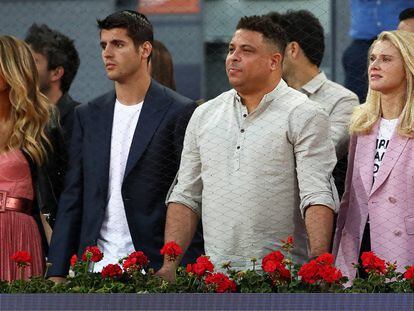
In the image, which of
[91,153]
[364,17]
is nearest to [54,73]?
[91,153]

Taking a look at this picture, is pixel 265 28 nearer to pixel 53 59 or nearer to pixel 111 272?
pixel 111 272

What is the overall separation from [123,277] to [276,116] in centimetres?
114

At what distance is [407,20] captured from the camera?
754 centimetres

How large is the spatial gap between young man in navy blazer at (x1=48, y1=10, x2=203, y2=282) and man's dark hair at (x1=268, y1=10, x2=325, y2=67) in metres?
0.93

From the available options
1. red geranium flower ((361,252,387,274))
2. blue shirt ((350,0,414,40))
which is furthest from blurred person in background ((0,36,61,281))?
blue shirt ((350,0,414,40))

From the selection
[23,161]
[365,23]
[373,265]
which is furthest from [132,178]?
[365,23]

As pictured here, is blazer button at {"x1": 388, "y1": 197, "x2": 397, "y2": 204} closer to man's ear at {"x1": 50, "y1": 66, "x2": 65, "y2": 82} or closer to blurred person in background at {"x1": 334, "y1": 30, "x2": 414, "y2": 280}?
blurred person in background at {"x1": 334, "y1": 30, "x2": 414, "y2": 280}

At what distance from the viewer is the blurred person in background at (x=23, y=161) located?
22.8ft

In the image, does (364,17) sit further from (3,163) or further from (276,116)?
(3,163)

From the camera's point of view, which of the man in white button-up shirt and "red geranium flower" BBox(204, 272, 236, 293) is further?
the man in white button-up shirt

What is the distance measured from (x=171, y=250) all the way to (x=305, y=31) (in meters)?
2.13

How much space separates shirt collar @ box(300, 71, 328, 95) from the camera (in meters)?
7.46

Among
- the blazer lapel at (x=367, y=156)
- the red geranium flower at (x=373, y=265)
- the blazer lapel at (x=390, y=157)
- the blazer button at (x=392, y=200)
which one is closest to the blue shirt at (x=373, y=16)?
the blazer lapel at (x=367, y=156)

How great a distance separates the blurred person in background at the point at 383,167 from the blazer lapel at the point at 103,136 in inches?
48.2
